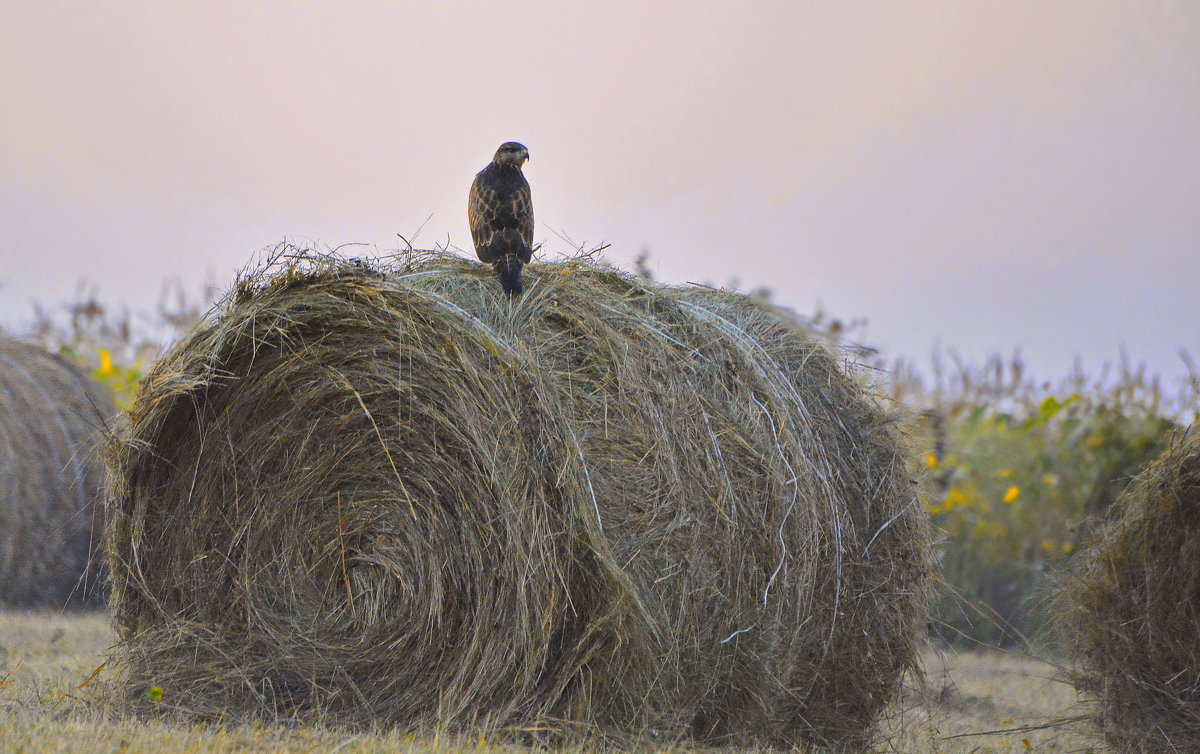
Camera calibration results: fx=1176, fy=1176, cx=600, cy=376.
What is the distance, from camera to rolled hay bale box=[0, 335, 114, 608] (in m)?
8.03

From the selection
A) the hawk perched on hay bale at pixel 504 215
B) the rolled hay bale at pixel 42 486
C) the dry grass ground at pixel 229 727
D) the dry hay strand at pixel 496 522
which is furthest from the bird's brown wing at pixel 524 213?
the rolled hay bale at pixel 42 486

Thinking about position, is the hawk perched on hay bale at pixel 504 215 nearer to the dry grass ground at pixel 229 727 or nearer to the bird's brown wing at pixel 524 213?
the bird's brown wing at pixel 524 213

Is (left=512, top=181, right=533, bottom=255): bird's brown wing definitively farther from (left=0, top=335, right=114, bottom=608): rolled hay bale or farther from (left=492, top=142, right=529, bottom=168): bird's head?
(left=0, top=335, right=114, bottom=608): rolled hay bale

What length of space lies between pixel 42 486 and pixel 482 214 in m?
5.01

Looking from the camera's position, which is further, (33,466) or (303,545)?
(33,466)

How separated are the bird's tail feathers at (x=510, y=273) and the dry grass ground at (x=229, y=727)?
5.63ft

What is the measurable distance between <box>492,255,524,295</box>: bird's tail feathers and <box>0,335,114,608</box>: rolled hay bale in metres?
4.48

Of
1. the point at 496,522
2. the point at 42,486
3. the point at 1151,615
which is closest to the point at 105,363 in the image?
the point at 42,486

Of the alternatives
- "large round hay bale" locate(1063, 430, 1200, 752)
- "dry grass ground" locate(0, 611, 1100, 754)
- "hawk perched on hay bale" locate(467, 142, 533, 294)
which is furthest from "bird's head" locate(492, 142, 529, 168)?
"large round hay bale" locate(1063, 430, 1200, 752)

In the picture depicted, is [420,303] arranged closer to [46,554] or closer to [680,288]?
[680,288]

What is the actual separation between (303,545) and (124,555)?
2.44 feet

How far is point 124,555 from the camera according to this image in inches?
187

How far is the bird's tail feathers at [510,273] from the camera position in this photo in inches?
182

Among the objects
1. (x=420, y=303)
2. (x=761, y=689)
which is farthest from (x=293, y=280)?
(x=761, y=689)
